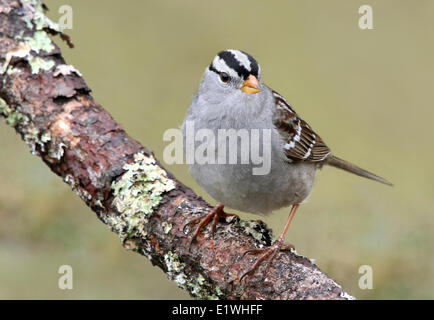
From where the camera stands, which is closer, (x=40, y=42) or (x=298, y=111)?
(x=40, y=42)

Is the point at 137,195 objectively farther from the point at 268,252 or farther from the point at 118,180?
the point at 268,252

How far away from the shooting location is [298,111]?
6.57 metres

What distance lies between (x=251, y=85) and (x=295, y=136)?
0.57 m

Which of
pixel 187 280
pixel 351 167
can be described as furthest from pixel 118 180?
pixel 351 167

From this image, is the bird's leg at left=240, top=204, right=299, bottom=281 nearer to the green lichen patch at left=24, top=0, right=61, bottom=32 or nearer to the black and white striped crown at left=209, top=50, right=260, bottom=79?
the black and white striped crown at left=209, top=50, right=260, bottom=79

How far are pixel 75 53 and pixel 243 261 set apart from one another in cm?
A: 449

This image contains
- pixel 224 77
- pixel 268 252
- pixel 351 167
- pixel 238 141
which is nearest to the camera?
pixel 268 252

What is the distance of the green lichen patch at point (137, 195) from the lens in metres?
3.20

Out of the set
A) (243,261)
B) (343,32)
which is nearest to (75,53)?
(343,32)

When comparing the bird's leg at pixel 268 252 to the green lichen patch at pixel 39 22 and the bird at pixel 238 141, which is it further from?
the green lichen patch at pixel 39 22

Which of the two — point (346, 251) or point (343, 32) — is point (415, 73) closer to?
point (343, 32)

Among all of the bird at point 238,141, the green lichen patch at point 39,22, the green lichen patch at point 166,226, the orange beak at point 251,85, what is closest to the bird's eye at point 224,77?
the bird at point 238,141

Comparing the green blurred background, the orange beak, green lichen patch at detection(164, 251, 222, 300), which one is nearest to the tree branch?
green lichen patch at detection(164, 251, 222, 300)
